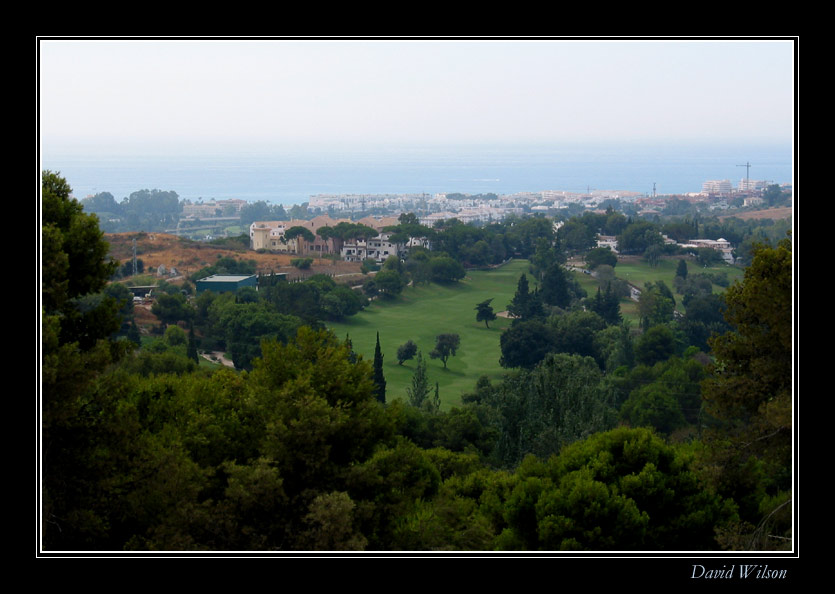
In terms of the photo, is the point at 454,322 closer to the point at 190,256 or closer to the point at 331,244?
the point at 190,256

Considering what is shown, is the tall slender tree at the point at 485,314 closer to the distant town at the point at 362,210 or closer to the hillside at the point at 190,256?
the hillside at the point at 190,256

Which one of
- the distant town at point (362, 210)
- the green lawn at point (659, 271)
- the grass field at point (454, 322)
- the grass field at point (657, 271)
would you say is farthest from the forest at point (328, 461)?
the distant town at point (362, 210)

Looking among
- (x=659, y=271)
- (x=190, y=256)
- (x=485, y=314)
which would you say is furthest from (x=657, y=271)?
(x=190, y=256)

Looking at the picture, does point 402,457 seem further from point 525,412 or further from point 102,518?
point 525,412

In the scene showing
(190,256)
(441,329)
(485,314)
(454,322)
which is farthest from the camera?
(190,256)

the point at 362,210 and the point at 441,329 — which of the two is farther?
the point at 362,210
